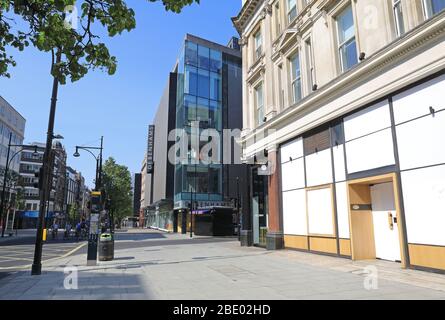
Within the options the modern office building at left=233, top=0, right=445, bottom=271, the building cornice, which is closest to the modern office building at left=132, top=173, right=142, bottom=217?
the building cornice

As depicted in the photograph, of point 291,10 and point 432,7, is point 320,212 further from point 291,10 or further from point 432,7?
point 291,10

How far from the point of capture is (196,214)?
41.4 m

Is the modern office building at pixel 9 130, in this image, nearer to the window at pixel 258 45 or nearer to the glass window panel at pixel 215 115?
the glass window panel at pixel 215 115

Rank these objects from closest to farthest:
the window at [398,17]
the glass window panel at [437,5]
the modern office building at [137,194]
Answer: the glass window panel at [437,5]
the window at [398,17]
the modern office building at [137,194]

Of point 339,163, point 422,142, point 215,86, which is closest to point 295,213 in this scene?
point 339,163

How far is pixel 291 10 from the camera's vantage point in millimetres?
17500

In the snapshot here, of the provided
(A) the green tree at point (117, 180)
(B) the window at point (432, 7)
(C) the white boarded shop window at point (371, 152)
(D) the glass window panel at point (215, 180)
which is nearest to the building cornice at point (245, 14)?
(B) the window at point (432, 7)

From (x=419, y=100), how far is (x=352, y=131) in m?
3.01

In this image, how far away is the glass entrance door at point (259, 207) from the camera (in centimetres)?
1895

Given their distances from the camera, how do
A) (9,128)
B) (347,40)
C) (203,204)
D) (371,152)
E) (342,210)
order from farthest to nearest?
(9,128)
(203,204)
(347,40)
(342,210)
(371,152)

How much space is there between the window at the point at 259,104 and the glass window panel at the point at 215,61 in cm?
3098

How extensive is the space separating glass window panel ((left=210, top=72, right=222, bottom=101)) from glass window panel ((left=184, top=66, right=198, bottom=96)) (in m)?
2.68
